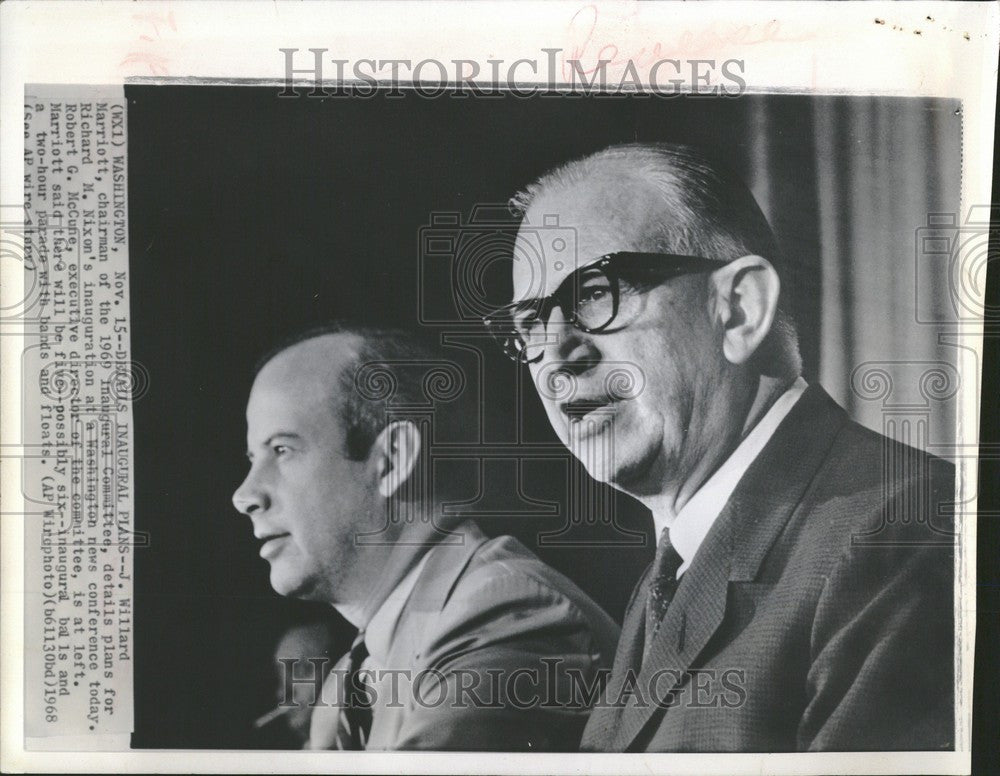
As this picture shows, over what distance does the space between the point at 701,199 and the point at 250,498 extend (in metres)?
0.67

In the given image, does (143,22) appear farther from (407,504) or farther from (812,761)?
(812,761)

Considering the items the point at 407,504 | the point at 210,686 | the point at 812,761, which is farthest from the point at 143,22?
the point at 812,761

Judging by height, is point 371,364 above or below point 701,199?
below

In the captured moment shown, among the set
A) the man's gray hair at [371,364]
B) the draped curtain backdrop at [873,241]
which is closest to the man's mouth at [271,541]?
the man's gray hair at [371,364]

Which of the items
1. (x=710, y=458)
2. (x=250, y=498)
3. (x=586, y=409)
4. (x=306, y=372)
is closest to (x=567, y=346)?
(x=586, y=409)

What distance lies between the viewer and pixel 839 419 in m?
0.94

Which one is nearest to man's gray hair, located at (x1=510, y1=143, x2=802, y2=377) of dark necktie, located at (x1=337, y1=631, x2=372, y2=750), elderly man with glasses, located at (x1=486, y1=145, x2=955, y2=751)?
elderly man with glasses, located at (x1=486, y1=145, x2=955, y2=751)

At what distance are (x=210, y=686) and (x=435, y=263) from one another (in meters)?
0.60

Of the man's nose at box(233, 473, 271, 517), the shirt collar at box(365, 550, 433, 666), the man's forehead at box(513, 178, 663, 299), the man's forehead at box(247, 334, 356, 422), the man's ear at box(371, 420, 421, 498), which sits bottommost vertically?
the shirt collar at box(365, 550, 433, 666)

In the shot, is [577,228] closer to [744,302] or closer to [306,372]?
[744,302]

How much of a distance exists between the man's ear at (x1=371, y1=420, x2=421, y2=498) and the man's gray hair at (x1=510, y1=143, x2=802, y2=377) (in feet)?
1.01

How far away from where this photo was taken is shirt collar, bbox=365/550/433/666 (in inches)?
36.8

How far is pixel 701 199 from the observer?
93 cm

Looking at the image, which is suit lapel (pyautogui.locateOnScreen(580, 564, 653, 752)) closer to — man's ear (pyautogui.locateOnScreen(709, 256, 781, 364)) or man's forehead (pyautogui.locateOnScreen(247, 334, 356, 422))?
man's ear (pyautogui.locateOnScreen(709, 256, 781, 364))
